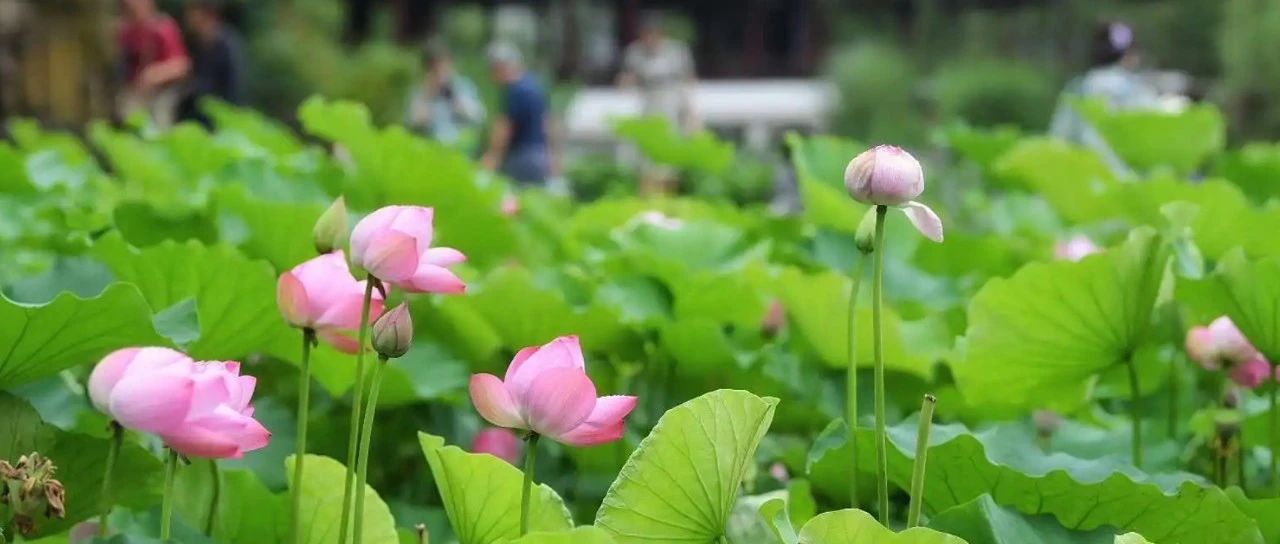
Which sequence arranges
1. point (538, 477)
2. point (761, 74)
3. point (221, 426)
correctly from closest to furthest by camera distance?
point (221, 426) → point (538, 477) → point (761, 74)

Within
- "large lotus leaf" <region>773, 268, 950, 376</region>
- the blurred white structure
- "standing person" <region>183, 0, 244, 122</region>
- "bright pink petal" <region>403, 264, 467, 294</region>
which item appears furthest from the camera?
the blurred white structure

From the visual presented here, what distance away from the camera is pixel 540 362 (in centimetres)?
58

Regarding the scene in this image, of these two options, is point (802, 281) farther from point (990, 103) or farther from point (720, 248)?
point (990, 103)

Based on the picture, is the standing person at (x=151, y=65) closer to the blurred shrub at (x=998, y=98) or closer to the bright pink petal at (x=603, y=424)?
the bright pink petal at (x=603, y=424)

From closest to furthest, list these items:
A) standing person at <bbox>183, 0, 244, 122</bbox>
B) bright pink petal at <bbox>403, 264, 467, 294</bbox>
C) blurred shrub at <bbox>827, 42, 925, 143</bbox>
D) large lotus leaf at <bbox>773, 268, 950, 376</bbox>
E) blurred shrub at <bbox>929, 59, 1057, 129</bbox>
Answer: bright pink petal at <bbox>403, 264, 467, 294</bbox> → large lotus leaf at <bbox>773, 268, 950, 376</bbox> → standing person at <bbox>183, 0, 244, 122</bbox> → blurred shrub at <bbox>929, 59, 1057, 129</bbox> → blurred shrub at <bbox>827, 42, 925, 143</bbox>

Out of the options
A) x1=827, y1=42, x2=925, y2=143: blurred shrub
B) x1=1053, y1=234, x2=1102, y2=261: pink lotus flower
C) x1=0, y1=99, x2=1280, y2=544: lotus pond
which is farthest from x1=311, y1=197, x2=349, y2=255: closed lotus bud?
x1=827, y1=42, x2=925, y2=143: blurred shrub

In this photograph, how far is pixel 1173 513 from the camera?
2.14 feet

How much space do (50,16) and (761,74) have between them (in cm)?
1216

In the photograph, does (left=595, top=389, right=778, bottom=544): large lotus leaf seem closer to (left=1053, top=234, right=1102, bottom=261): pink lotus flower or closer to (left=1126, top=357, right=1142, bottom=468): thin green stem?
(left=1126, top=357, right=1142, bottom=468): thin green stem

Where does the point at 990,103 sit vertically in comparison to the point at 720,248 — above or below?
below

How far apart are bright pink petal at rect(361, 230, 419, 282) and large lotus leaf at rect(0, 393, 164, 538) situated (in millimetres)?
164

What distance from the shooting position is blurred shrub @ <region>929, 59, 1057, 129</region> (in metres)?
11.4

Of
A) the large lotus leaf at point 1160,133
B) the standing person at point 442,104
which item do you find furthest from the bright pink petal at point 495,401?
the standing person at point 442,104

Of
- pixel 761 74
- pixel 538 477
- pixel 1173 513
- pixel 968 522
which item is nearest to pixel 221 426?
pixel 968 522
